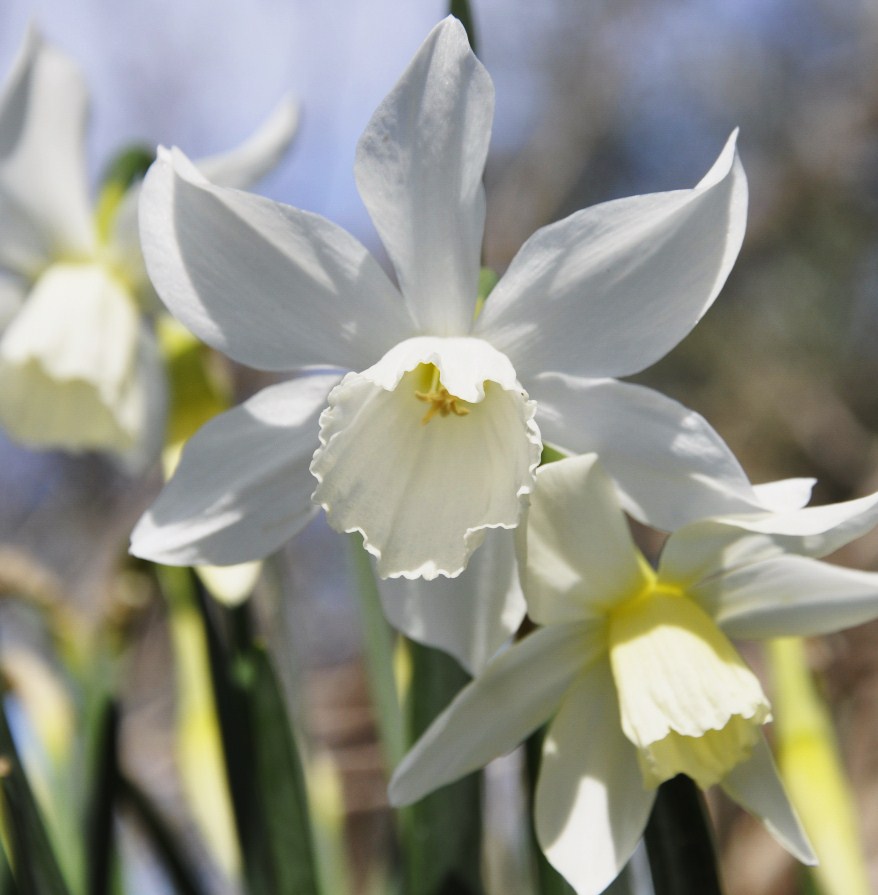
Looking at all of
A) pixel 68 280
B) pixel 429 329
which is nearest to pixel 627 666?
pixel 429 329

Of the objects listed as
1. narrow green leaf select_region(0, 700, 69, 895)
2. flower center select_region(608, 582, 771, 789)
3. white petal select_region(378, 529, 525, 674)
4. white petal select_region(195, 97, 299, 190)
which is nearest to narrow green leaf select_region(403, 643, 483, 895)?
white petal select_region(378, 529, 525, 674)

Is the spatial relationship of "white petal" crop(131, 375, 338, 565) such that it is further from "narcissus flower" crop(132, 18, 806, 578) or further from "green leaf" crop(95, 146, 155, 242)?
"green leaf" crop(95, 146, 155, 242)

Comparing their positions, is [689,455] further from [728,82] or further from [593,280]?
[728,82]

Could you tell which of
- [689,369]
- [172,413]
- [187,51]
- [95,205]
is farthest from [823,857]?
[187,51]

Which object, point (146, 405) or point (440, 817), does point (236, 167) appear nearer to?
point (146, 405)

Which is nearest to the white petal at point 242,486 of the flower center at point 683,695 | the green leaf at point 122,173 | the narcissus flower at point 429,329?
the narcissus flower at point 429,329

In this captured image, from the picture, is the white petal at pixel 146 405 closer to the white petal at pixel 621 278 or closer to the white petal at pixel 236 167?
the white petal at pixel 236 167
